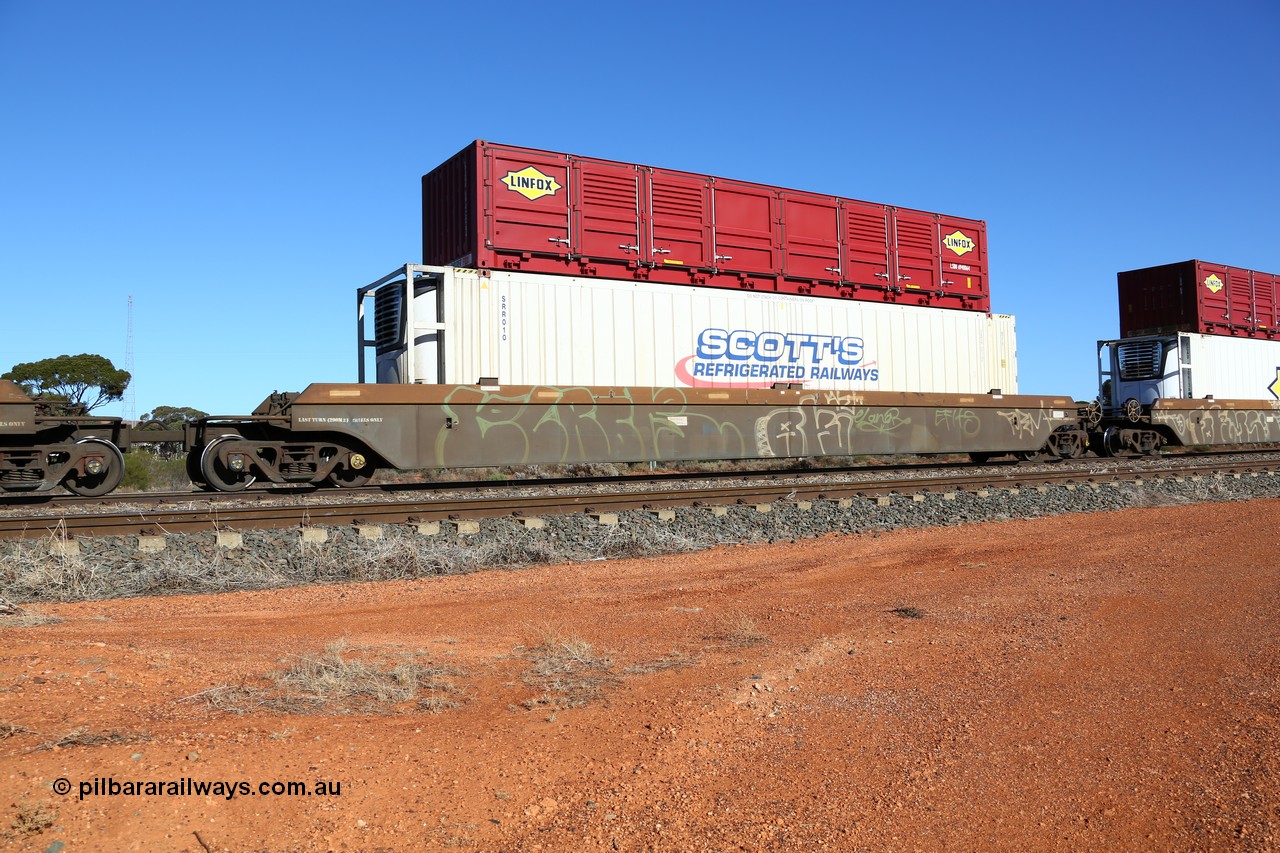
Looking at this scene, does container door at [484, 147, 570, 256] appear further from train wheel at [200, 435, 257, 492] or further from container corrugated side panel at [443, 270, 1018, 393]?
train wheel at [200, 435, 257, 492]

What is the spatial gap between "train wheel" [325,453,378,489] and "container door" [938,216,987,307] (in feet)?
35.7

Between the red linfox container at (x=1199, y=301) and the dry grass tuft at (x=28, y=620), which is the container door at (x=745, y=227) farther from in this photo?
the red linfox container at (x=1199, y=301)

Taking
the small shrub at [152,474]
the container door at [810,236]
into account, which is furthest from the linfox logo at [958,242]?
the small shrub at [152,474]

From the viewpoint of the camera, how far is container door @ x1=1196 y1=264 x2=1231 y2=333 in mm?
21844

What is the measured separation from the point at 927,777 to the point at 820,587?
3825mm

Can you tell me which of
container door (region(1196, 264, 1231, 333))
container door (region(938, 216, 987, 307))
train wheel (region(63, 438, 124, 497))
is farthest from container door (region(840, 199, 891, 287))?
container door (region(1196, 264, 1231, 333))

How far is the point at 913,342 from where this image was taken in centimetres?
1556

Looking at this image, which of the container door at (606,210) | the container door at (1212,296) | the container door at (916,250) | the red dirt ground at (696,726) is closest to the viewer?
the red dirt ground at (696,726)

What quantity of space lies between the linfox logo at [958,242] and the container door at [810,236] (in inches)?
104

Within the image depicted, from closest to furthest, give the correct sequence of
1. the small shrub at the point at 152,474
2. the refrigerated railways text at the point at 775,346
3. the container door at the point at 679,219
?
the container door at the point at 679,219 → the refrigerated railways text at the point at 775,346 → the small shrub at the point at 152,474

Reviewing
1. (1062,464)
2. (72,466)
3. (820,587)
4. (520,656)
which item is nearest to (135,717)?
(520,656)

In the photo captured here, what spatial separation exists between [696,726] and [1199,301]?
75.9 feet

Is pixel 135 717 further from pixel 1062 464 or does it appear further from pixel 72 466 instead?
pixel 1062 464

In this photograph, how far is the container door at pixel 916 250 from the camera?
1577 centimetres
